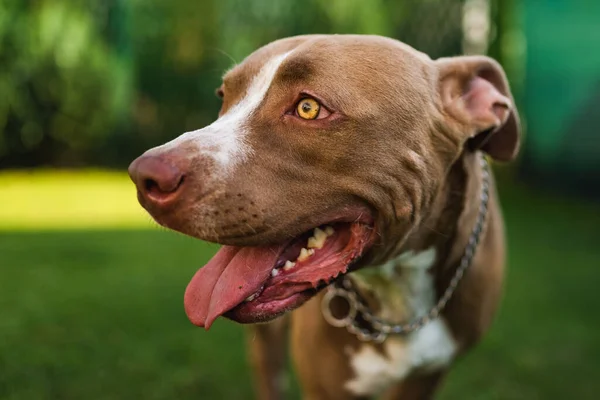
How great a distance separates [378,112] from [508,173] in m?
11.3

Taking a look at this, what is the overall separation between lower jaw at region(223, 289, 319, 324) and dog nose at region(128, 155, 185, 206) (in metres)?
0.40

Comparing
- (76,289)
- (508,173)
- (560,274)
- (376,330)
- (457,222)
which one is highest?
(457,222)

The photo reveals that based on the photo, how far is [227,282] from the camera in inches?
90.4

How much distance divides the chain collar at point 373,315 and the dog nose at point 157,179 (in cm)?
94

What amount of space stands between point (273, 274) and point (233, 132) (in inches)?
17.6

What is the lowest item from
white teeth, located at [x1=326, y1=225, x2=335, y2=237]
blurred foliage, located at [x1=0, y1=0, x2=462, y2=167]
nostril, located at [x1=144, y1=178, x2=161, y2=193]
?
blurred foliage, located at [x1=0, y1=0, x2=462, y2=167]

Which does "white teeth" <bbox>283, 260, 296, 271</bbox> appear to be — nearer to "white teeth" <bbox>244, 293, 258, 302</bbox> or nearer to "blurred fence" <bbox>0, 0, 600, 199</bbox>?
"white teeth" <bbox>244, 293, 258, 302</bbox>

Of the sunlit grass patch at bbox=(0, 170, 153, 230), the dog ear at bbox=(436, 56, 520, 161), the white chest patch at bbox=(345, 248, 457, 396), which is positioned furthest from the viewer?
the sunlit grass patch at bbox=(0, 170, 153, 230)

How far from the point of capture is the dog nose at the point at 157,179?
→ 81.1 inches

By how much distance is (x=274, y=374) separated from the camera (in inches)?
150

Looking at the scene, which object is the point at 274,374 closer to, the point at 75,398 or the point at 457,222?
the point at 75,398

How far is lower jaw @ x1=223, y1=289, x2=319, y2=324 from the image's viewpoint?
225 cm

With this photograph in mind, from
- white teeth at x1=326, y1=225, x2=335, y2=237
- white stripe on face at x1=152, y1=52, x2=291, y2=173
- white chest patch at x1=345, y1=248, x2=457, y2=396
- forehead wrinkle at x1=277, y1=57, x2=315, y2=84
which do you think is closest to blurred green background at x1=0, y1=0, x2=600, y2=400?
white stripe on face at x1=152, y1=52, x2=291, y2=173

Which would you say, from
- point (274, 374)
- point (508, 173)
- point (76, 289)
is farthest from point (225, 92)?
point (508, 173)
